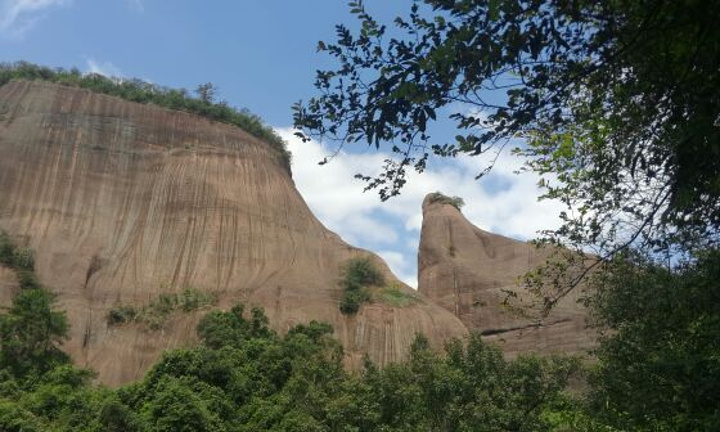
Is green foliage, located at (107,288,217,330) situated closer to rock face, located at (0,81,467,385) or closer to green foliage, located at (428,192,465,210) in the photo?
rock face, located at (0,81,467,385)

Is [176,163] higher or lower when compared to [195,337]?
higher

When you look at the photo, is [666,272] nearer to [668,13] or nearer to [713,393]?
[713,393]

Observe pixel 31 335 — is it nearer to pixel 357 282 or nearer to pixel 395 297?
pixel 357 282

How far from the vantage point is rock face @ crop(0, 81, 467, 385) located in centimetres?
4103

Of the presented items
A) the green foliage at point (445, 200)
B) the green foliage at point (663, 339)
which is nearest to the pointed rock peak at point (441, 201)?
the green foliage at point (445, 200)

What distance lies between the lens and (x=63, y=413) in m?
26.7

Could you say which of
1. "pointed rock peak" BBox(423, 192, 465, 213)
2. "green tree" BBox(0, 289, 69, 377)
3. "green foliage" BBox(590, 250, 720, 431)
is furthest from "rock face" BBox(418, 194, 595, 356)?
"green foliage" BBox(590, 250, 720, 431)

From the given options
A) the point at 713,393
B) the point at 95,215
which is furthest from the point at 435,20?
the point at 95,215

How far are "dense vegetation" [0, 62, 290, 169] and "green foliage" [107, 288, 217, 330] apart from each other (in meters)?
17.3

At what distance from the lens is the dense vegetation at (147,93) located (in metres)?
54.6

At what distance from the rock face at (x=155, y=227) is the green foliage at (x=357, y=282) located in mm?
612

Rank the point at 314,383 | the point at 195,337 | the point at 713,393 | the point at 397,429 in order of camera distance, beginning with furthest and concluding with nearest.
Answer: the point at 195,337 → the point at 314,383 → the point at 397,429 → the point at 713,393

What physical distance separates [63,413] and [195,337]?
1207 cm

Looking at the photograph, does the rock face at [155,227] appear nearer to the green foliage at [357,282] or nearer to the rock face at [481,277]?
the green foliage at [357,282]
